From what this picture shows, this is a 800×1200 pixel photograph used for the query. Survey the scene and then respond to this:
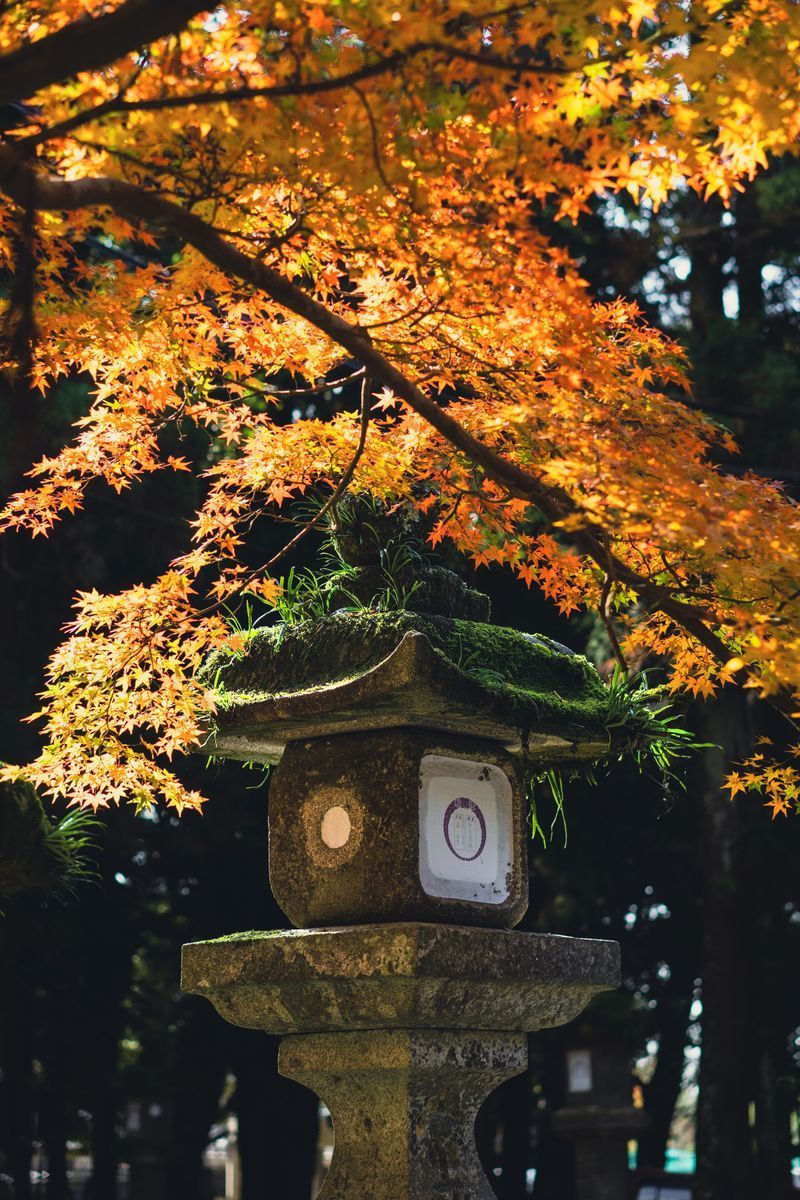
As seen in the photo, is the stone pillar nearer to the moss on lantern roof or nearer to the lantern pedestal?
the lantern pedestal

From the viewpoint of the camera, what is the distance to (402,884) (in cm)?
392

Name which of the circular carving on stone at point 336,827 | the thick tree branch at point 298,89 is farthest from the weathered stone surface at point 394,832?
the thick tree branch at point 298,89

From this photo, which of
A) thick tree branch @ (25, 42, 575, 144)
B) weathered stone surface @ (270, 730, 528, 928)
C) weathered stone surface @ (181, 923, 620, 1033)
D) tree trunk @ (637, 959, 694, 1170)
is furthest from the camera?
tree trunk @ (637, 959, 694, 1170)

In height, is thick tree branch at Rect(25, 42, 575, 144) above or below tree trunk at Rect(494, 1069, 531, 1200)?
above

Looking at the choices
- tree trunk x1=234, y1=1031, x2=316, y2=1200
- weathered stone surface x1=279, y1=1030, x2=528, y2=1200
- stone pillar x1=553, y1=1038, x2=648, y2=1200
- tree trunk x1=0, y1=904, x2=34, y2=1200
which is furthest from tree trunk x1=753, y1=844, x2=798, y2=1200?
weathered stone surface x1=279, y1=1030, x2=528, y2=1200

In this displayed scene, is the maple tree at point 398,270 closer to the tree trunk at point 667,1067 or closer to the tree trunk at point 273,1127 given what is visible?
the tree trunk at point 273,1127

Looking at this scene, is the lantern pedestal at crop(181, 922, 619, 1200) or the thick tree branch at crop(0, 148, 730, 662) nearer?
the thick tree branch at crop(0, 148, 730, 662)

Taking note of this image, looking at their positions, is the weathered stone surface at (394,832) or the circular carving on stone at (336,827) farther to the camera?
the circular carving on stone at (336,827)

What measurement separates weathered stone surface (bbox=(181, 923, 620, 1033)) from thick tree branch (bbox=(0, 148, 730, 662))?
3.39ft

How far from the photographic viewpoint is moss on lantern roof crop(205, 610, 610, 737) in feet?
12.8

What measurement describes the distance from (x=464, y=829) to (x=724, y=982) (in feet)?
25.4

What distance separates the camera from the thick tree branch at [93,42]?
2531mm

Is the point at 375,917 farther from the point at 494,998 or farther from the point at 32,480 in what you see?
the point at 32,480

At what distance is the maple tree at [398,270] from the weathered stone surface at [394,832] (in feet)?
1.34
